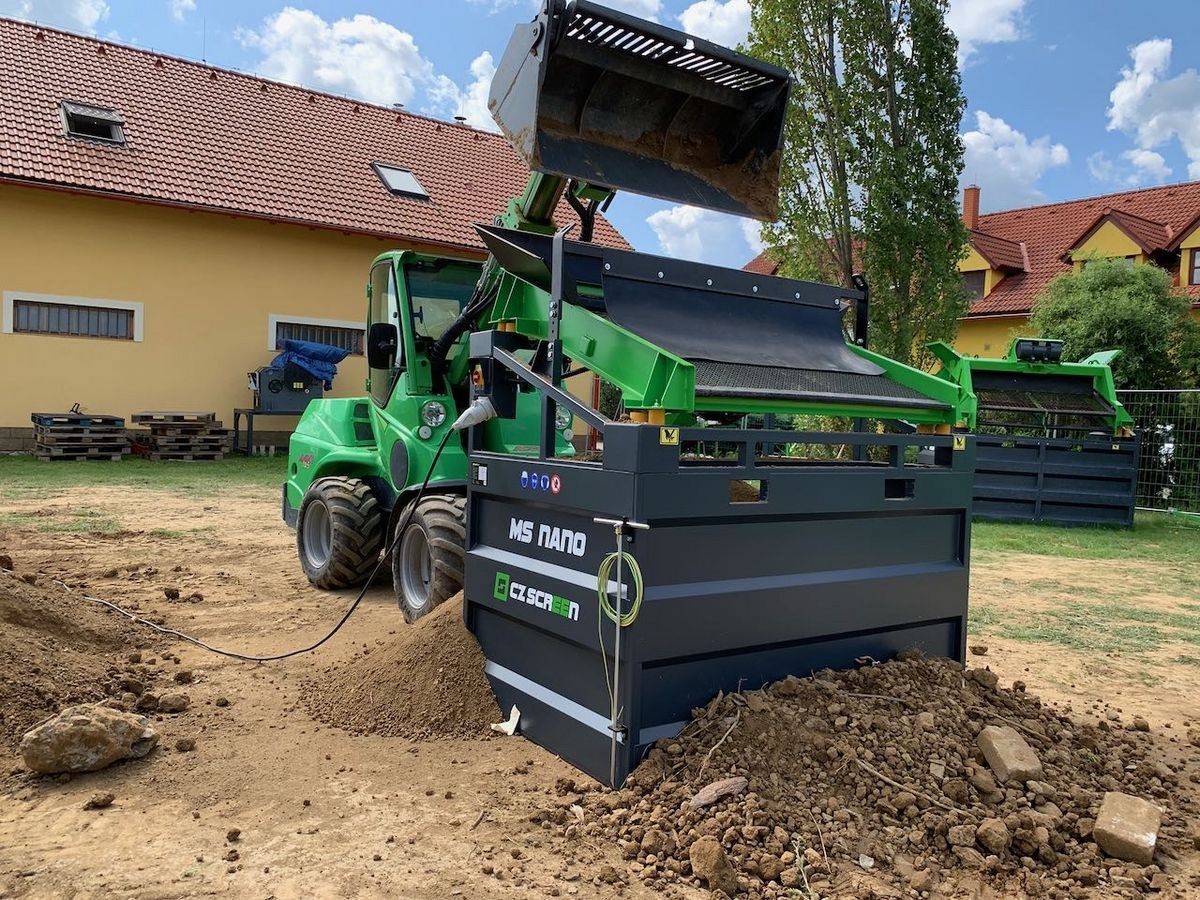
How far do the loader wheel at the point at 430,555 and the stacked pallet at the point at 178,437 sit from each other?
11283mm

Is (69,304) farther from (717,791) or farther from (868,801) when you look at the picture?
(868,801)

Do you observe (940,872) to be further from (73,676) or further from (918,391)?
(73,676)

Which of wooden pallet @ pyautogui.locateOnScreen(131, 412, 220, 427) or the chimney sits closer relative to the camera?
wooden pallet @ pyautogui.locateOnScreen(131, 412, 220, 427)

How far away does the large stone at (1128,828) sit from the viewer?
9.69 ft

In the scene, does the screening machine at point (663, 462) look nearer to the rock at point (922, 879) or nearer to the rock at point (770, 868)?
the rock at point (770, 868)

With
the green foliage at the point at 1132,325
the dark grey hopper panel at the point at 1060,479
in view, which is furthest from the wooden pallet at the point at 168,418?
the green foliage at the point at 1132,325

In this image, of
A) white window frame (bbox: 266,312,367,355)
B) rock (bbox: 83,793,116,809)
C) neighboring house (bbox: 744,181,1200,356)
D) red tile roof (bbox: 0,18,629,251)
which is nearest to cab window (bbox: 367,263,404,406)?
rock (bbox: 83,793,116,809)

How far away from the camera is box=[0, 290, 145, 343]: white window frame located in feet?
50.0

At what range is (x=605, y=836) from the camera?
3057mm

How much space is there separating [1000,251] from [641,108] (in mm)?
25401

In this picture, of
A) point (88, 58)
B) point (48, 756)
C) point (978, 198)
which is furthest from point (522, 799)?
point (978, 198)

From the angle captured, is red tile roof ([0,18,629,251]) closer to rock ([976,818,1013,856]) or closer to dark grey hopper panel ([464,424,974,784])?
dark grey hopper panel ([464,424,974,784])

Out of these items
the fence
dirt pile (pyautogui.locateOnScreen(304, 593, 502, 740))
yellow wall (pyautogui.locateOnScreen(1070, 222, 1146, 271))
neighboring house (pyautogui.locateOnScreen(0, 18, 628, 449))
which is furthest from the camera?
yellow wall (pyautogui.locateOnScreen(1070, 222, 1146, 271))

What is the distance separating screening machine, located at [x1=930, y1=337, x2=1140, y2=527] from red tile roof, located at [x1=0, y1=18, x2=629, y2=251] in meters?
10.3
